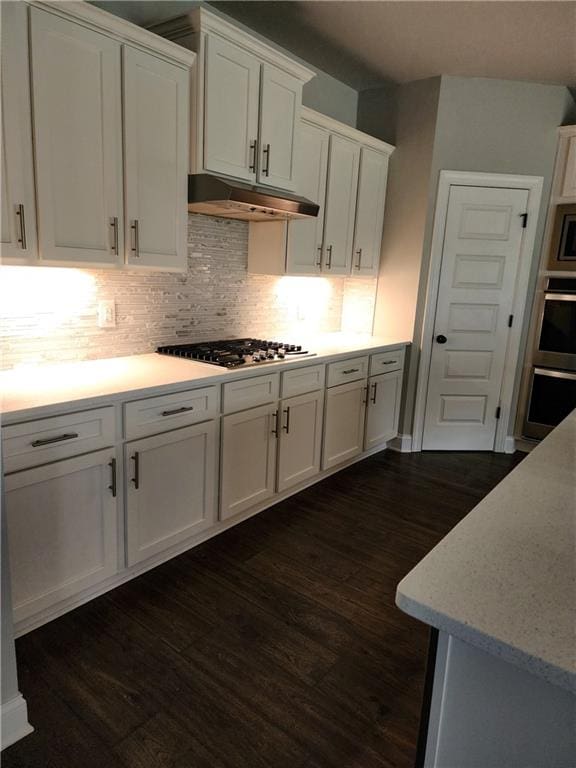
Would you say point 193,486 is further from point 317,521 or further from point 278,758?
point 278,758

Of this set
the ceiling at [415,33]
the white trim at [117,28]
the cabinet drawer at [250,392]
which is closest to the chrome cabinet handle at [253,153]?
the white trim at [117,28]

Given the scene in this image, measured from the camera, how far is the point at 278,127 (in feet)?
9.48

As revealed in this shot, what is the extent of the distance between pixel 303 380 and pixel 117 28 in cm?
188

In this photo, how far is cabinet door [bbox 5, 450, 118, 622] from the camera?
1.80m

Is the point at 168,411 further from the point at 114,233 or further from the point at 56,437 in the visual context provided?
the point at 114,233

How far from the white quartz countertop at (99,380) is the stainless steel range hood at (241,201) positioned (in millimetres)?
813

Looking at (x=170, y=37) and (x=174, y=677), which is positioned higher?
(x=170, y=37)

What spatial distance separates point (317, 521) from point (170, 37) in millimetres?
2624

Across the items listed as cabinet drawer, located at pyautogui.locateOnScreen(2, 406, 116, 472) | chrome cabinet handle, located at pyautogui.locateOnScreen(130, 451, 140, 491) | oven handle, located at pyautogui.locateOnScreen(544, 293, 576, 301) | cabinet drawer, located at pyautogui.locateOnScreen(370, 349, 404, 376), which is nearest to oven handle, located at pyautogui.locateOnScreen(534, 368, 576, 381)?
oven handle, located at pyautogui.locateOnScreen(544, 293, 576, 301)

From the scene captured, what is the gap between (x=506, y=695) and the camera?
2.64 feet

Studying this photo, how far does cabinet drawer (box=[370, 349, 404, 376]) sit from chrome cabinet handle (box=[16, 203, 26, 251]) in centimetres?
237

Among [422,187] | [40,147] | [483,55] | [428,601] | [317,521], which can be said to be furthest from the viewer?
[422,187]

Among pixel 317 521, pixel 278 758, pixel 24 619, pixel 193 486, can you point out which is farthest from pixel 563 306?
pixel 24 619

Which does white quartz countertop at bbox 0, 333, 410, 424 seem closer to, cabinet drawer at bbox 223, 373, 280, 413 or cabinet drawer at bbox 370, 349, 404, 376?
cabinet drawer at bbox 223, 373, 280, 413
